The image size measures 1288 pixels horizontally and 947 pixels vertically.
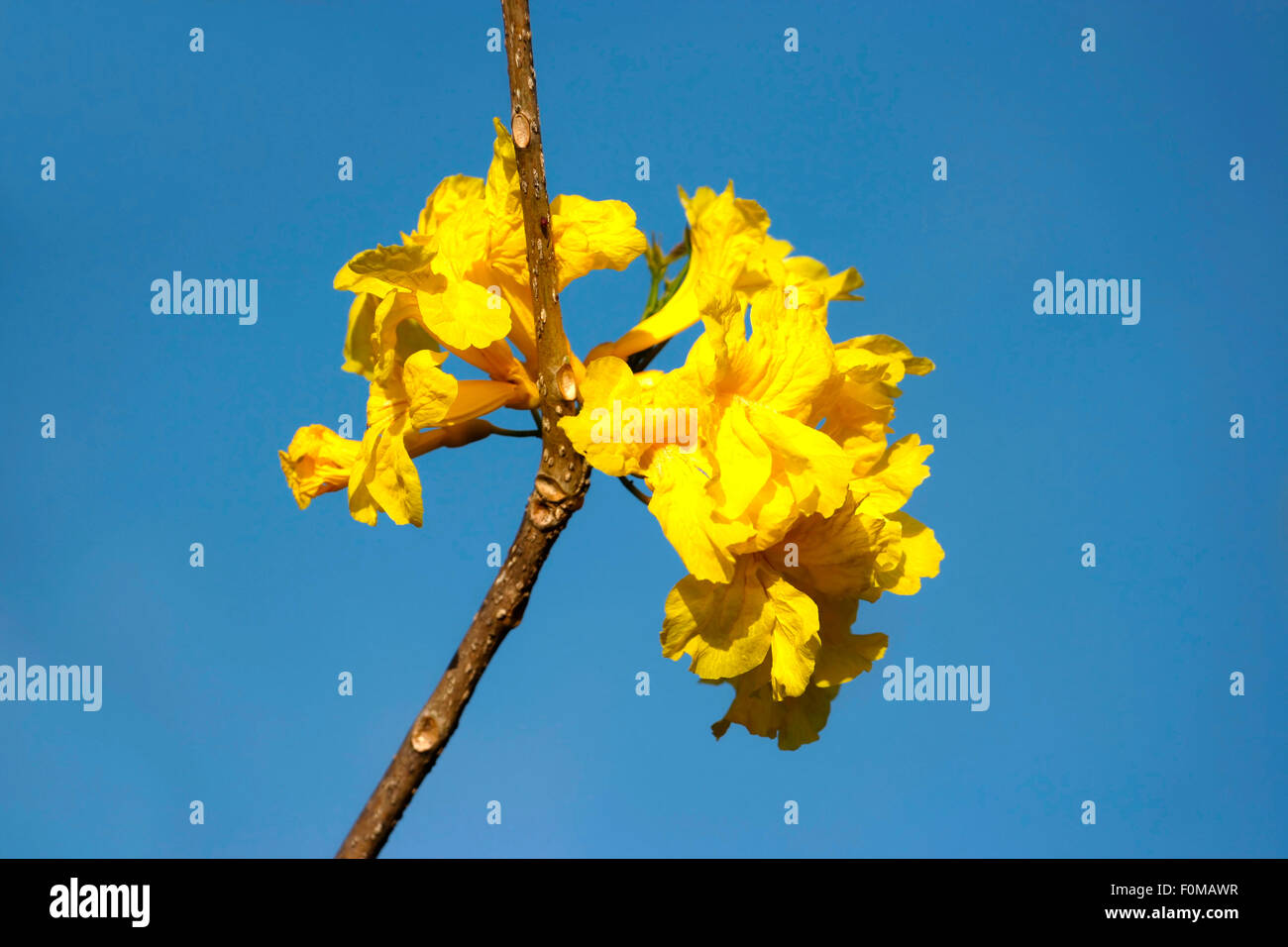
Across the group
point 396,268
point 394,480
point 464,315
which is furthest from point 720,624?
point 396,268

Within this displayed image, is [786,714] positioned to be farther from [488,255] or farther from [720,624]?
[488,255]

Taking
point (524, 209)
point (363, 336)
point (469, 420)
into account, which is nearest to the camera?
point (524, 209)

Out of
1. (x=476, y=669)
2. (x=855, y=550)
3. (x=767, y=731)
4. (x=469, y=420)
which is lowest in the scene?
(x=767, y=731)

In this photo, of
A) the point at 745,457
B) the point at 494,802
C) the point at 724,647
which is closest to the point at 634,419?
the point at 745,457

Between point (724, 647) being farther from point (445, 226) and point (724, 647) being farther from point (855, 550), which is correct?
point (445, 226)

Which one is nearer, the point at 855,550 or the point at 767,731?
the point at 855,550

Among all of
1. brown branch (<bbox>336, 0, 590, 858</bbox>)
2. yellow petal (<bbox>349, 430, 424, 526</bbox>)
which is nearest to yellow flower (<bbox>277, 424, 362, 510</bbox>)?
yellow petal (<bbox>349, 430, 424, 526</bbox>)

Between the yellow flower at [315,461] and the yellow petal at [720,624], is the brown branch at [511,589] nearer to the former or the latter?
the yellow petal at [720,624]
